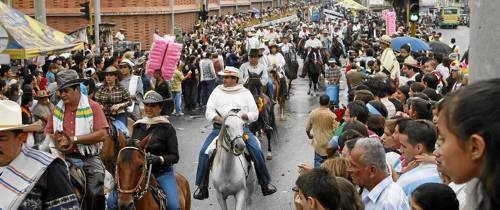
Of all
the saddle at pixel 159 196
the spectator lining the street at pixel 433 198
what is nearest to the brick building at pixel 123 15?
the saddle at pixel 159 196

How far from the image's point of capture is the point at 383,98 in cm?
1055

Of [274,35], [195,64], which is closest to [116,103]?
[195,64]

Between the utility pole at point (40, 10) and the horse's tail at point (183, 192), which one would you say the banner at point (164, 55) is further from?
the horse's tail at point (183, 192)

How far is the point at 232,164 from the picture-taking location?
9172mm

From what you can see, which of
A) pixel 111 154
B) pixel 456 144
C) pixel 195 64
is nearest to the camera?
pixel 456 144

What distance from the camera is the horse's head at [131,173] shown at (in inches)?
254

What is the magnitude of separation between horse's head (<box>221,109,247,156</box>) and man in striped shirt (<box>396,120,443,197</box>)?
3092mm

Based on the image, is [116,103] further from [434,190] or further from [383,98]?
[434,190]

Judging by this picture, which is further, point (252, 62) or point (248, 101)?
point (252, 62)

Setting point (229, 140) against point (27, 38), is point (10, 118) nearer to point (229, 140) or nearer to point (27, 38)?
point (229, 140)

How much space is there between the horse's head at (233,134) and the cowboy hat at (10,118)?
4485 mm

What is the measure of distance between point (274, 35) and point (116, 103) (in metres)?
22.7

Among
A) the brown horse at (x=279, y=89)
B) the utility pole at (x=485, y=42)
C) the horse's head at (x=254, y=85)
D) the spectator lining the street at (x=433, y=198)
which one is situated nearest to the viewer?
the utility pole at (x=485, y=42)

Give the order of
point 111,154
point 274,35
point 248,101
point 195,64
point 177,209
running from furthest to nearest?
1. point 274,35
2. point 195,64
3. point 248,101
4. point 111,154
5. point 177,209
